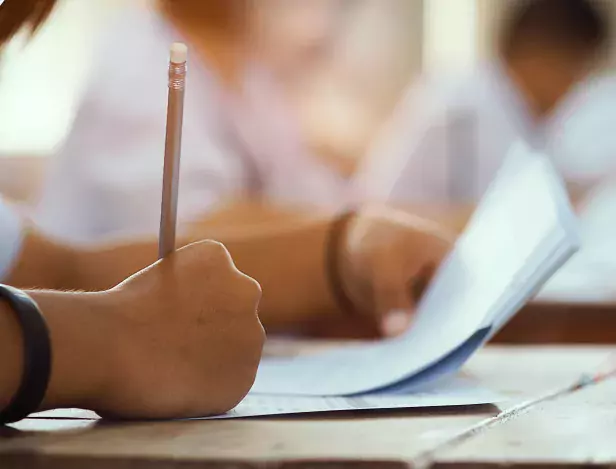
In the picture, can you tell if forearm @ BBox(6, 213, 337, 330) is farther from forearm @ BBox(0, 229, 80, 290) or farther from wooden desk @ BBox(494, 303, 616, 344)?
wooden desk @ BBox(494, 303, 616, 344)

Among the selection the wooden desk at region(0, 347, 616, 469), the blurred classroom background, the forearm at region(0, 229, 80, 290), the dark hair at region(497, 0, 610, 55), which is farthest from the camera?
the blurred classroom background

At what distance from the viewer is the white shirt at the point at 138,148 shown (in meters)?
0.99

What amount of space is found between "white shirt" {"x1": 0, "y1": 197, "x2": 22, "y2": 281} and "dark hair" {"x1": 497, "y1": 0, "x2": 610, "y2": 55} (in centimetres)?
126

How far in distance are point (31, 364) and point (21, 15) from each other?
0.57 ft

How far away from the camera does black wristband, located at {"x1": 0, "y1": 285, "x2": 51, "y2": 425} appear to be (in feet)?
0.90

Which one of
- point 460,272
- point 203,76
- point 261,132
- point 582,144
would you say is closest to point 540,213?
point 460,272

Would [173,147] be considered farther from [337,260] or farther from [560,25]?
[560,25]

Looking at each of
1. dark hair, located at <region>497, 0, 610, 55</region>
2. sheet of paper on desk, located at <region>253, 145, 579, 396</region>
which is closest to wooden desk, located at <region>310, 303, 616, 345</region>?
sheet of paper on desk, located at <region>253, 145, 579, 396</region>

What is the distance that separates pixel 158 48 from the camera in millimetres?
1064

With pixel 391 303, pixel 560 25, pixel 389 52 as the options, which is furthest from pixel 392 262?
pixel 389 52

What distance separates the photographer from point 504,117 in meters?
1.85

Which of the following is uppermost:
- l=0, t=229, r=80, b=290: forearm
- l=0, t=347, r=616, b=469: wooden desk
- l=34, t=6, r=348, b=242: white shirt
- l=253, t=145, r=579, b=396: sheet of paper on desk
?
l=34, t=6, r=348, b=242: white shirt

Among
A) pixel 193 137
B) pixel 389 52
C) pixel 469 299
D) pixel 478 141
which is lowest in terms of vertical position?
pixel 469 299

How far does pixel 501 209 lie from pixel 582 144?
1332 millimetres
